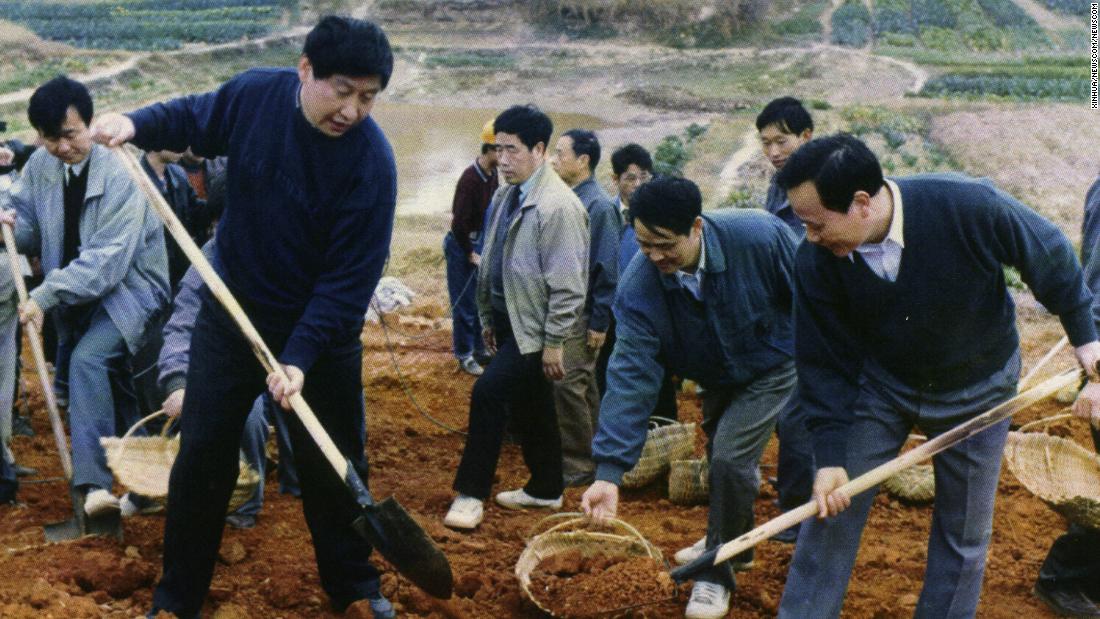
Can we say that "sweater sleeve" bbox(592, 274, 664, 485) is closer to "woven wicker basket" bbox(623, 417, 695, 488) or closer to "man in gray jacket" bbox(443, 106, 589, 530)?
"man in gray jacket" bbox(443, 106, 589, 530)

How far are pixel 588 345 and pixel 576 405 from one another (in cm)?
35

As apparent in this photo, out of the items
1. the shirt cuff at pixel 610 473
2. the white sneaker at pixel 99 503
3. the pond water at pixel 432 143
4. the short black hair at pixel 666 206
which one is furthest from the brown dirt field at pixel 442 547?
the pond water at pixel 432 143

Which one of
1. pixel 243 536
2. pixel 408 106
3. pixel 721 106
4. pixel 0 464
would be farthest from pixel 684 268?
pixel 408 106

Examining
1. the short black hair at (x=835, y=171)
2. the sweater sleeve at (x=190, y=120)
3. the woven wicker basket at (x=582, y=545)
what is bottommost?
the woven wicker basket at (x=582, y=545)

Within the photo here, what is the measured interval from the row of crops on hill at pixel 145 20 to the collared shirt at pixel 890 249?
117 feet

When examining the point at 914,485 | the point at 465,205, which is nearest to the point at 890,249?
the point at 914,485

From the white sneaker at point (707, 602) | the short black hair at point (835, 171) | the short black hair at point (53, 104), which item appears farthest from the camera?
the short black hair at point (53, 104)

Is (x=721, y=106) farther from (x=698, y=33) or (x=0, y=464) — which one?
(x=0, y=464)

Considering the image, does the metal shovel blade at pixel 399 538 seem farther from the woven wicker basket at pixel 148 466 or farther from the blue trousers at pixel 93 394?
the blue trousers at pixel 93 394

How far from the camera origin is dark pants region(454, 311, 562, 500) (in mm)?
5793

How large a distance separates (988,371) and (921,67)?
92.5 feet

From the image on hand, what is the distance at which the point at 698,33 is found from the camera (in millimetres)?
37438

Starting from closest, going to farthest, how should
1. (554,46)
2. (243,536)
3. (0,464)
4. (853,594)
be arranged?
(853,594) < (243,536) < (0,464) < (554,46)

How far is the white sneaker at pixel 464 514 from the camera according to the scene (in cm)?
567
